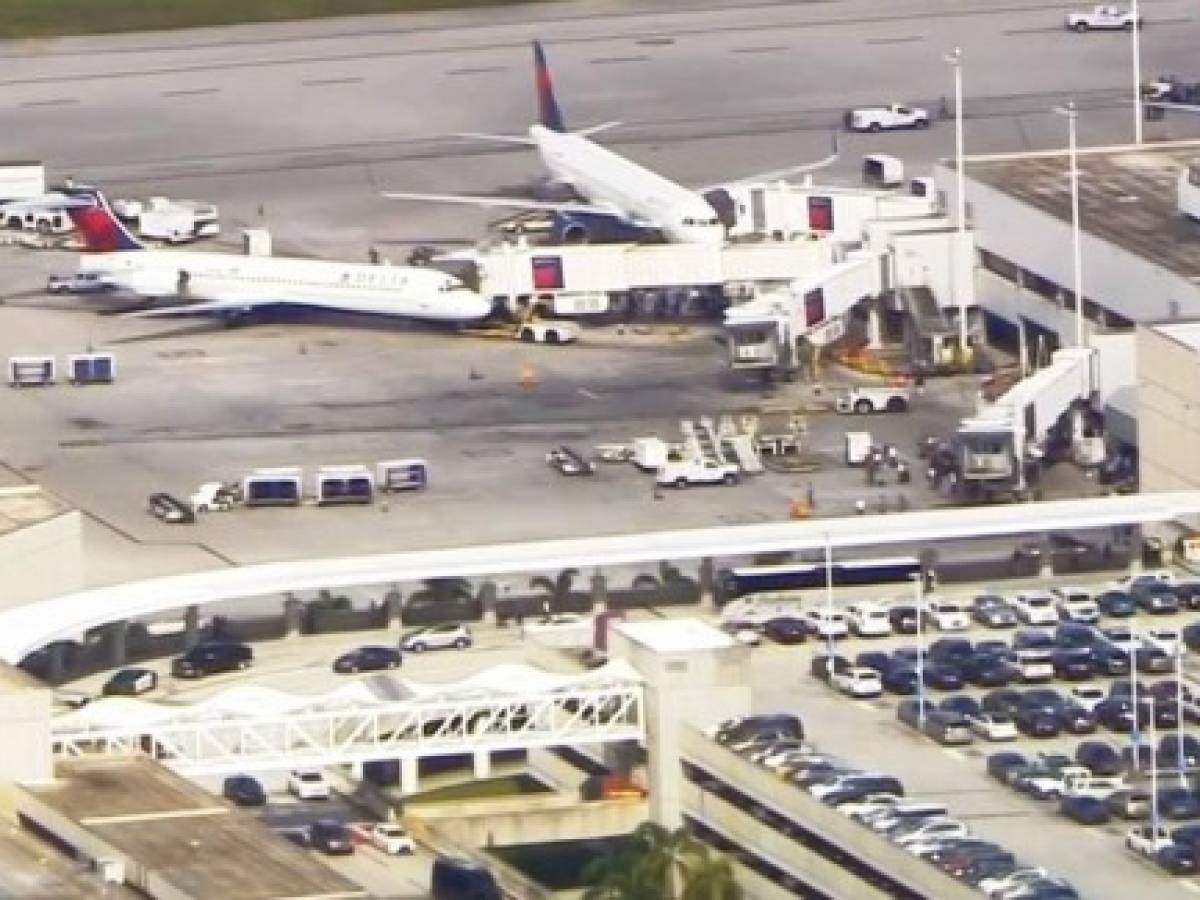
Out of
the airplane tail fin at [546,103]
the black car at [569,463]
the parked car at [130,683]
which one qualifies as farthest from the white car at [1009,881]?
the airplane tail fin at [546,103]

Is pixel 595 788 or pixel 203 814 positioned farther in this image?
pixel 595 788

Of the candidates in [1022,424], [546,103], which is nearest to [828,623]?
[1022,424]

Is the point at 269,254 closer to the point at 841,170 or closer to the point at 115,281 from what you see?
the point at 115,281

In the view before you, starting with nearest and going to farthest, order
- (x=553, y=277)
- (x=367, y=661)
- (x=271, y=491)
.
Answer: (x=367, y=661) → (x=271, y=491) → (x=553, y=277)

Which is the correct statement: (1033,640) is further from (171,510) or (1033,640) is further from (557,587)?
(171,510)

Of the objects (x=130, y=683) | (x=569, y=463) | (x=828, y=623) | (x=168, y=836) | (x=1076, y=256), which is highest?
(x=168, y=836)

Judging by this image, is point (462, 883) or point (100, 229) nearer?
point (462, 883)

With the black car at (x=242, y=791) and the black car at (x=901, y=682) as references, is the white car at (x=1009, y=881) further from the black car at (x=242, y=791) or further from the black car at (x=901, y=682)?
the black car at (x=242, y=791)

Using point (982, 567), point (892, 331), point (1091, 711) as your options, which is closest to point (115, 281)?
point (892, 331)
